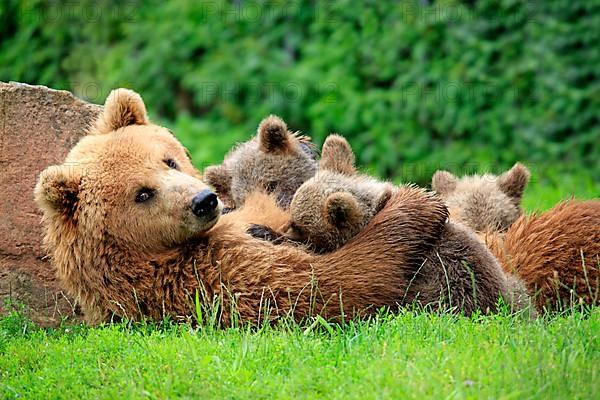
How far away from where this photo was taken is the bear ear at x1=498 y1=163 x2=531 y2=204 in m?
7.72

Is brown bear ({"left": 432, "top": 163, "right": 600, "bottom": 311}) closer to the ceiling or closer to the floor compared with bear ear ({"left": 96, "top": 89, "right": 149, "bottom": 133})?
closer to the floor

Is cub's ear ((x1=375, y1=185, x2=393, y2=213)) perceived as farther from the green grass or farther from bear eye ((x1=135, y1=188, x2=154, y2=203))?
bear eye ((x1=135, y1=188, x2=154, y2=203))

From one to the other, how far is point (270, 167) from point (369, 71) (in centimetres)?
645

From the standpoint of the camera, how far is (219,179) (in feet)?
26.0

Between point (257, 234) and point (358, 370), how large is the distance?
1679 mm

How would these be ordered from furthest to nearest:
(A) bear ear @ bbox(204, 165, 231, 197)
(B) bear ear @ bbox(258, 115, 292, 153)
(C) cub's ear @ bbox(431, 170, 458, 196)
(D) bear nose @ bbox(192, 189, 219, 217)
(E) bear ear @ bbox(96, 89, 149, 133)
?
(C) cub's ear @ bbox(431, 170, 458, 196) < (A) bear ear @ bbox(204, 165, 231, 197) < (B) bear ear @ bbox(258, 115, 292, 153) < (E) bear ear @ bbox(96, 89, 149, 133) < (D) bear nose @ bbox(192, 189, 219, 217)

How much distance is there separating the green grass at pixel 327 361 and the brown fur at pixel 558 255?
21.3 inches

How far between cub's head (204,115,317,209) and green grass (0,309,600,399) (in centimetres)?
194

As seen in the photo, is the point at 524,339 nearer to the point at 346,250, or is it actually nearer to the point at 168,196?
the point at 346,250

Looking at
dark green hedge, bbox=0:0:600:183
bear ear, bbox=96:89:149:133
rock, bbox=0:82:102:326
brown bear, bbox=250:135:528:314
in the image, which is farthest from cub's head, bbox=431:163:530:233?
dark green hedge, bbox=0:0:600:183

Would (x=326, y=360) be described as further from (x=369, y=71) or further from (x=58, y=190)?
(x=369, y=71)

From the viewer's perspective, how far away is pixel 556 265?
664 cm

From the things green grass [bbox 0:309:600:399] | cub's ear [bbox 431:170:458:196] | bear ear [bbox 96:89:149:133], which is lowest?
green grass [bbox 0:309:600:399]

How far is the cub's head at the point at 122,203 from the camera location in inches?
237
